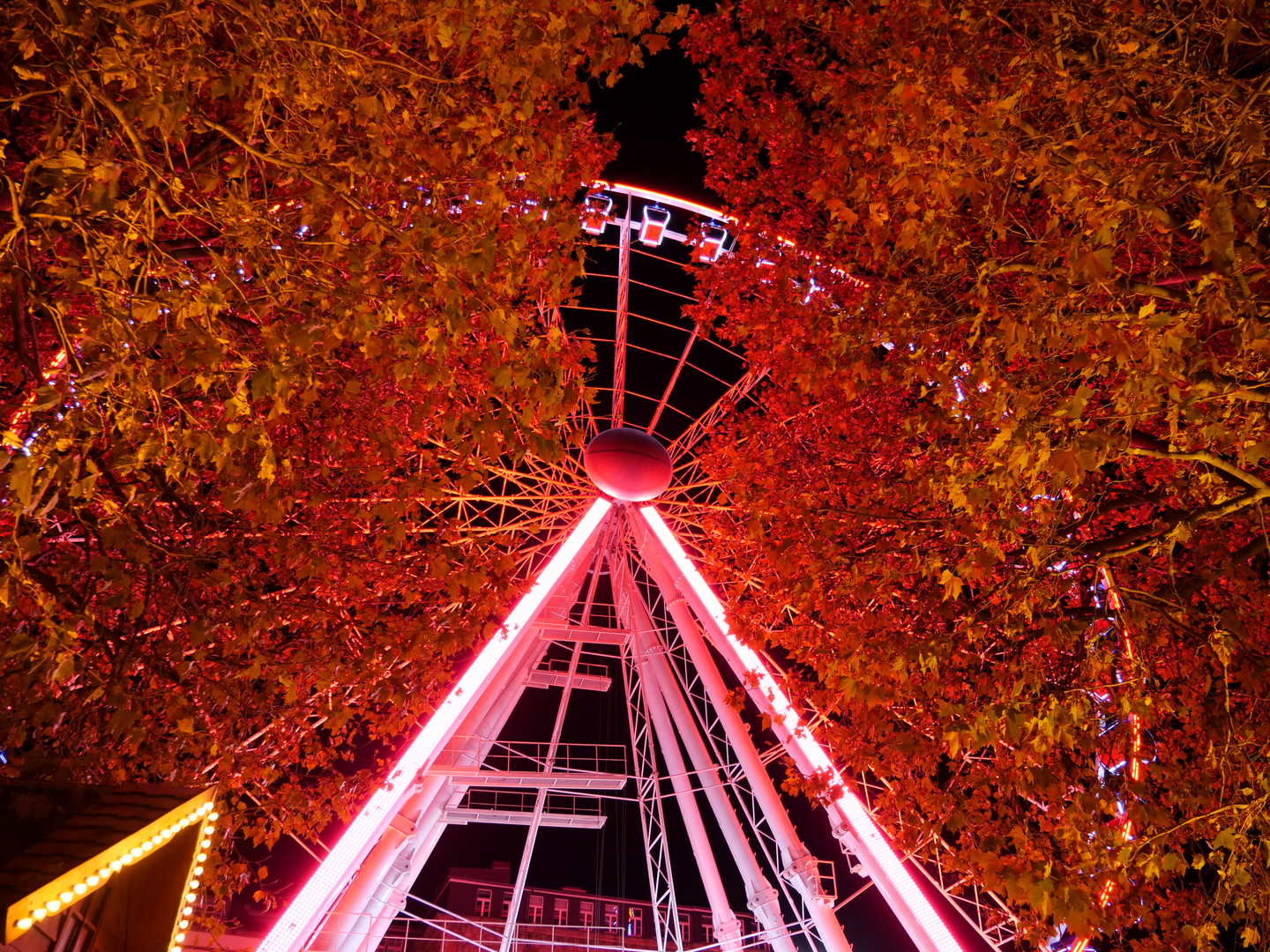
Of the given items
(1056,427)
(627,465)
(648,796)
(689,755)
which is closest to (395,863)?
(689,755)

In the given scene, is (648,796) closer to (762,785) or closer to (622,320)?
(762,785)

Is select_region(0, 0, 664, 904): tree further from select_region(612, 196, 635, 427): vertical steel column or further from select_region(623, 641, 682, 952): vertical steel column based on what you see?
select_region(623, 641, 682, 952): vertical steel column

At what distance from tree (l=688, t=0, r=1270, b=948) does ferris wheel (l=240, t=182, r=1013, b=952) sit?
171cm

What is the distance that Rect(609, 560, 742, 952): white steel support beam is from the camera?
1375cm

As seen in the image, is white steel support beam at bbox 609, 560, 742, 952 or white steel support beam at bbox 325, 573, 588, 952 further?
white steel support beam at bbox 609, 560, 742, 952

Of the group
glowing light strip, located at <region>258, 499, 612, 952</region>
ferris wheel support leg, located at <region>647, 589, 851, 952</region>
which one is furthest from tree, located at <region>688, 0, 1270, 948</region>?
glowing light strip, located at <region>258, 499, 612, 952</region>

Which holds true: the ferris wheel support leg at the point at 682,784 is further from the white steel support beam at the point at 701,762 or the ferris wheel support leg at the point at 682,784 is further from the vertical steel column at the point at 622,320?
the vertical steel column at the point at 622,320

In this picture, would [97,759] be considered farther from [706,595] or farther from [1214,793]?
[1214,793]

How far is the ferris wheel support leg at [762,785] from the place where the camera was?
31.5 ft

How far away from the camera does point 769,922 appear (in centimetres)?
1153

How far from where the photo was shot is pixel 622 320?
15.3m

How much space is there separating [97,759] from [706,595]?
7.05 m

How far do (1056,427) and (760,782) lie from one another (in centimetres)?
698

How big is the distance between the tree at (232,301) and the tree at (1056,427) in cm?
235
